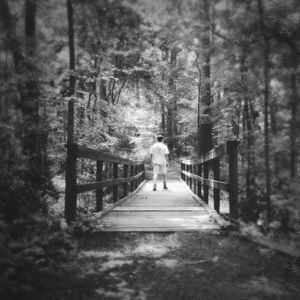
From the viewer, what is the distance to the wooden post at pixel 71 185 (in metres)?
4.55

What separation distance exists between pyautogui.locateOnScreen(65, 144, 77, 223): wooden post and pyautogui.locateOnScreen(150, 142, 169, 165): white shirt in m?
6.76

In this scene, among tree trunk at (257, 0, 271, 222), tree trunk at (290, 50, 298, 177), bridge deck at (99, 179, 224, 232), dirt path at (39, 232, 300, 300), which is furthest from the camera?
bridge deck at (99, 179, 224, 232)

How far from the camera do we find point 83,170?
1178cm

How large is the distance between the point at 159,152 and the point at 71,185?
6.89 m

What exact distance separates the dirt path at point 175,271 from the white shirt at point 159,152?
7.29 metres

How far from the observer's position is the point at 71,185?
4.63 meters

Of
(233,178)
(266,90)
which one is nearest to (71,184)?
(233,178)

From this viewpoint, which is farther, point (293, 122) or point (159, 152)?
point (159, 152)

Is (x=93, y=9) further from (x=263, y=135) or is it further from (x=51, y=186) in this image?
(x=263, y=135)

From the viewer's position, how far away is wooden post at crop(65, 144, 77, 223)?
179 inches

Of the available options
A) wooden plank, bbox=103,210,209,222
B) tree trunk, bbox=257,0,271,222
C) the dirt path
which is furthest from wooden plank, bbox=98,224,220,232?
tree trunk, bbox=257,0,271,222

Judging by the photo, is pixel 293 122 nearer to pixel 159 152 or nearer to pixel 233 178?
pixel 233 178

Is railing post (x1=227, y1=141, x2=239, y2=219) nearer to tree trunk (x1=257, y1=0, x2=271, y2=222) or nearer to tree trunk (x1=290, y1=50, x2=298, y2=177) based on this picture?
tree trunk (x1=257, y1=0, x2=271, y2=222)

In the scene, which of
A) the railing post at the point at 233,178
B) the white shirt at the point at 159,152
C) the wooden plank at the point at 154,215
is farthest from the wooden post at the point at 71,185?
the white shirt at the point at 159,152
